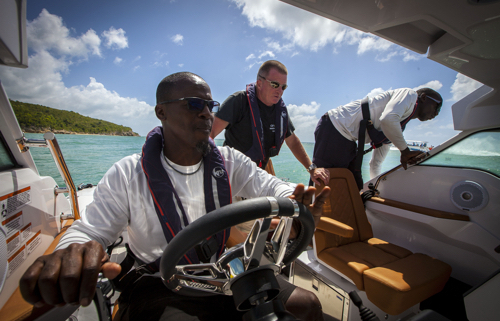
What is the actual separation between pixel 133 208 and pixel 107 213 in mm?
103

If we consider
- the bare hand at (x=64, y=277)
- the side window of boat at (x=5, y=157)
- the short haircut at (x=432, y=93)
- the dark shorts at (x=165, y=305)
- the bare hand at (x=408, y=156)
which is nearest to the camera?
the bare hand at (x=64, y=277)

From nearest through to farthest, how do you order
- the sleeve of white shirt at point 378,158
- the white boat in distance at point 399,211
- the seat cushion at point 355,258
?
the white boat in distance at point 399,211
the seat cushion at point 355,258
the sleeve of white shirt at point 378,158

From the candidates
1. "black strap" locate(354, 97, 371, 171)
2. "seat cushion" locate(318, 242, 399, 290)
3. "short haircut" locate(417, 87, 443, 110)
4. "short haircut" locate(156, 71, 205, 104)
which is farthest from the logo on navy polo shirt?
"short haircut" locate(417, 87, 443, 110)

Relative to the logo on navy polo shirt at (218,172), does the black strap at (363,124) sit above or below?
above

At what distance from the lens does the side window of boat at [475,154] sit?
1.79 m

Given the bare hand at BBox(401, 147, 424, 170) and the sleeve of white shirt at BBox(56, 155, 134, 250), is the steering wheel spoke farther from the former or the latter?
the bare hand at BBox(401, 147, 424, 170)

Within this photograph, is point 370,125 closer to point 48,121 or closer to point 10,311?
point 10,311

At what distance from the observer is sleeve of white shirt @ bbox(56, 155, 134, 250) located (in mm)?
871

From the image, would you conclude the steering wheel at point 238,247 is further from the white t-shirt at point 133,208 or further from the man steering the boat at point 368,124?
the man steering the boat at point 368,124

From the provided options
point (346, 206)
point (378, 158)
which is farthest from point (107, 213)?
point (378, 158)

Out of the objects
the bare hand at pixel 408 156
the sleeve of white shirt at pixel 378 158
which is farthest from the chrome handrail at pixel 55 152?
the sleeve of white shirt at pixel 378 158

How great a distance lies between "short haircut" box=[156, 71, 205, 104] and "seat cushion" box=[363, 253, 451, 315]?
1.69 metres

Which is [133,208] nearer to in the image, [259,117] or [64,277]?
[64,277]

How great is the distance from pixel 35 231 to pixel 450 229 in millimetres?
3217
